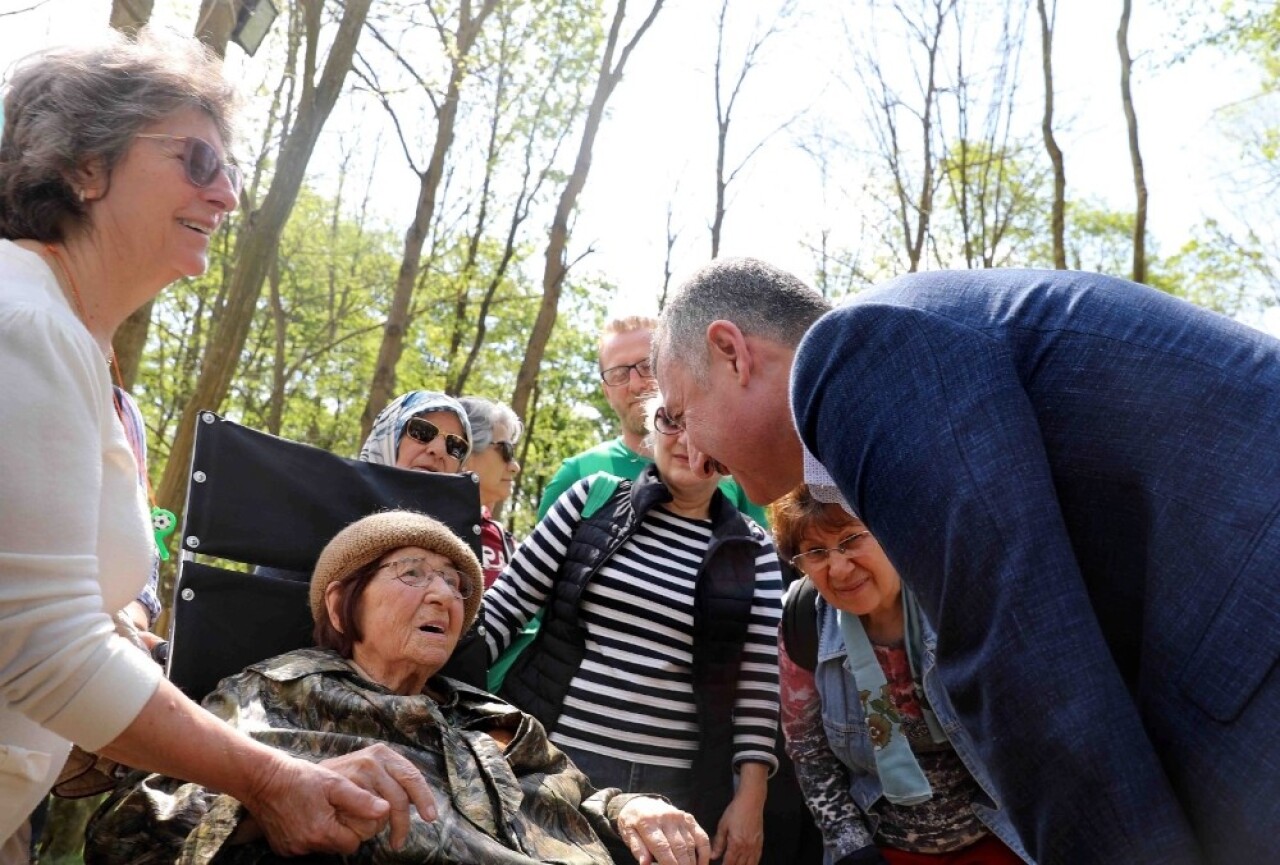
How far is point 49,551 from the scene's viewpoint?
1714 millimetres

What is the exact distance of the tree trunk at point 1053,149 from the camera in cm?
1091

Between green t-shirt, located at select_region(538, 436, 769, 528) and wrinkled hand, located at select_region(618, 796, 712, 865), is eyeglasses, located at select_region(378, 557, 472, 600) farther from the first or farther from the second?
green t-shirt, located at select_region(538, 436, 769, 528)

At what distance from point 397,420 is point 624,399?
0.91 meters

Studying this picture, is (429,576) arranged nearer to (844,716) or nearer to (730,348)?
(844,716)

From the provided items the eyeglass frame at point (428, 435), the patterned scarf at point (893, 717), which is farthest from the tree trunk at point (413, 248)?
the patterned scarf at point (893, 717)

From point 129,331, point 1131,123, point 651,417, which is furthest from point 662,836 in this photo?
point 1131,123

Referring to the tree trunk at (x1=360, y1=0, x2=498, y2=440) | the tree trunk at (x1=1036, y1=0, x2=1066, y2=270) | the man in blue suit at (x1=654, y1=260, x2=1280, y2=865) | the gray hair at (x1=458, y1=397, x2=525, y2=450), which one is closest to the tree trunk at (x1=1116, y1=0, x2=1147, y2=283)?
the tree trunk at (x1=1036, y1=0, x2=1066, y2=270)

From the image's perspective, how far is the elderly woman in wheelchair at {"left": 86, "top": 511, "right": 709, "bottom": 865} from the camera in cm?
243

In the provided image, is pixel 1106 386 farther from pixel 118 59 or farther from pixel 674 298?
pixel 118 59

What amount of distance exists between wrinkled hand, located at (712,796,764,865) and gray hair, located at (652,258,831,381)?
1.96m

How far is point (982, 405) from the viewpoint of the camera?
4.05 ft

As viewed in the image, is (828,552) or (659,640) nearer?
(828,552)

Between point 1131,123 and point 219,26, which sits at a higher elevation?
point 1131,123

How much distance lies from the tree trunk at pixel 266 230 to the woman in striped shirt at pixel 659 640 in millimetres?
2433
